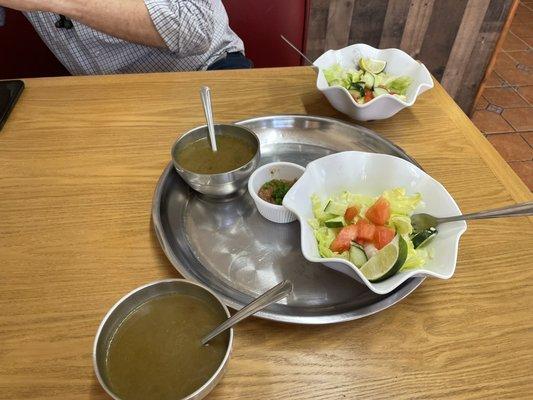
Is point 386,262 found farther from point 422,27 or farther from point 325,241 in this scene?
point 422,27

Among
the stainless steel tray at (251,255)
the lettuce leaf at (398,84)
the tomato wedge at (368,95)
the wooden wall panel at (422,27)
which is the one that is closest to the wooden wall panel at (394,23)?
the wooden wall panel at (422,27)

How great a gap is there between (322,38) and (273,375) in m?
2.14

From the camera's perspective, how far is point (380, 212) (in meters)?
0.93

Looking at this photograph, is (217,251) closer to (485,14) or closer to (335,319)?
(335,319)

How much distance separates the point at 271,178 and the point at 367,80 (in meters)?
0.50

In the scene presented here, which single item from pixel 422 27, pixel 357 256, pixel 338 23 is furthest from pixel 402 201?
pixel 422 27

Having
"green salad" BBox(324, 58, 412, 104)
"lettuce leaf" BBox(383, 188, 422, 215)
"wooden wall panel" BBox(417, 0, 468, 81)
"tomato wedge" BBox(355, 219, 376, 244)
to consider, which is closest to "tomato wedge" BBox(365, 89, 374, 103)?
"green salad" BBox(324, 58, 412, 104)

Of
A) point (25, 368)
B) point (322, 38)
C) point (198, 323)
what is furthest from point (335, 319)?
point (322, 38)

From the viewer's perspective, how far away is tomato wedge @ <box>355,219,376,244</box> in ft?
2.98

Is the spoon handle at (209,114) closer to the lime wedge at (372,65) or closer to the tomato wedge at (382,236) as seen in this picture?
the tomato wedge at (382,236)

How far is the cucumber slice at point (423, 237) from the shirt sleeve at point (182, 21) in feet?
3.36

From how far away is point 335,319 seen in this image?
2.64ft

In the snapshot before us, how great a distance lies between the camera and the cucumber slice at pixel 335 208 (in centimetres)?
98

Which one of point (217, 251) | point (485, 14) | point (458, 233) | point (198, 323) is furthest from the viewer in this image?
point (485, 14)
